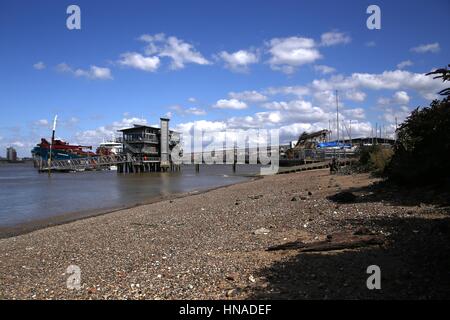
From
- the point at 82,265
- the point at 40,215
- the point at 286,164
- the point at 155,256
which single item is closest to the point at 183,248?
the point at 155,256

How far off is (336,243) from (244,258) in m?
2.01

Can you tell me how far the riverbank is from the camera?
249 inches

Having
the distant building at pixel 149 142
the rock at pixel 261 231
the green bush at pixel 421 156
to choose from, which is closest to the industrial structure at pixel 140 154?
the distant building at pixel 149 142

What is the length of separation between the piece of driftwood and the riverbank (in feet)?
0.60

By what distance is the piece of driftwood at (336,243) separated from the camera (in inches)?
326

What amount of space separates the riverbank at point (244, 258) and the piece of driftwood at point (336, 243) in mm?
183

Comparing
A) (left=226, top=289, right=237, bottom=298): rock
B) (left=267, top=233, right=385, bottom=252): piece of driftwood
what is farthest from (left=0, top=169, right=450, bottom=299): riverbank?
(left=267, top=233, right=385, bottom=252): piece of driftwood

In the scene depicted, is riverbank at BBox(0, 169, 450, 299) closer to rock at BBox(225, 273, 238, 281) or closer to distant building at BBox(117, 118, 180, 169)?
rock at BBox(225, 273, 238, 281)

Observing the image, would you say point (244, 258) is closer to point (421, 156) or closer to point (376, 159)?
point (421, 156)

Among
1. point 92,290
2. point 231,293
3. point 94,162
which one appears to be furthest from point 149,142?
point 231,293

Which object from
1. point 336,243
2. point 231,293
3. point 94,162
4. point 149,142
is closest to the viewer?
point 231,293

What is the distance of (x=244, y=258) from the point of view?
8.34m
